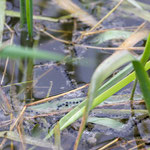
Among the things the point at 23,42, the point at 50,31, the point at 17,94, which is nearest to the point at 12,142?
the point at 17,94

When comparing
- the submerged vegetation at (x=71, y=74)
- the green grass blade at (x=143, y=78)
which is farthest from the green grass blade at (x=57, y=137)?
the green grass blade at (x=143, y=78)

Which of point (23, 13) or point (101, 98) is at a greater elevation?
point (23, 13)

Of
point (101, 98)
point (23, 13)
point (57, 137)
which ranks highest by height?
point (23, 13)

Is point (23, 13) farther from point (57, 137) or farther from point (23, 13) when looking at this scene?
point (57, 137)

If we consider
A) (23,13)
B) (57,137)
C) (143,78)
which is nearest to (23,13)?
(23,13)

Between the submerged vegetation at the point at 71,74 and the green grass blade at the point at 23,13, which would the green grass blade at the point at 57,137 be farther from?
the green grass blade at the point at 23,13

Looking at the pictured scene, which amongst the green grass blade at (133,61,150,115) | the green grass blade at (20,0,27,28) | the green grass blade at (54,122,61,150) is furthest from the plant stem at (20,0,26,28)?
the green grass blade at (133,61,150,115)

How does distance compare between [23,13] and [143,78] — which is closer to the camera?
[143,78]

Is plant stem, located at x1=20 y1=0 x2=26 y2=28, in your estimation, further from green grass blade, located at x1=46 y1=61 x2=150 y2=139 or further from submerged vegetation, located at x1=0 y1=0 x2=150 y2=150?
green grass blade, located at x1=46 y1=61 x2=150 y2=139

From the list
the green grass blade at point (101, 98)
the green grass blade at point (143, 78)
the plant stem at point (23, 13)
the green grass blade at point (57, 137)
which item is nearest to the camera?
the green grass blade at point (143, 78)
